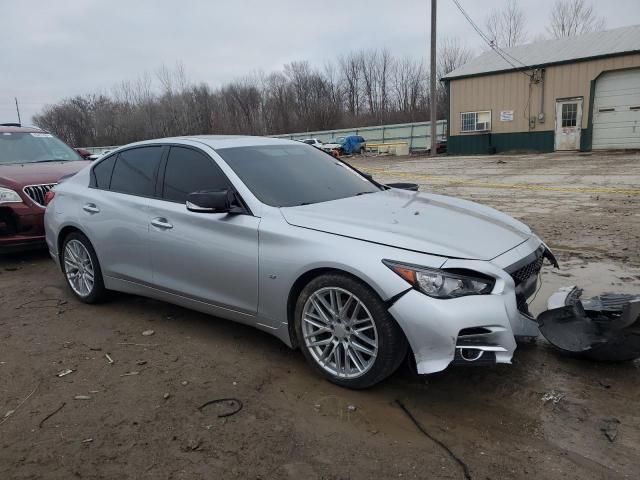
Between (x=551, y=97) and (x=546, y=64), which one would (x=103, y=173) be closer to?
(x=551, y=97)

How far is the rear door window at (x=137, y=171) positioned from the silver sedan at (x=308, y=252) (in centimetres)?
1

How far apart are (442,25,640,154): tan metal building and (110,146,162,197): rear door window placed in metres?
24.3

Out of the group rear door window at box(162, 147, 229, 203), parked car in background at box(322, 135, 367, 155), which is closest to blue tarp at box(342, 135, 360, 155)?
parked car in background at box(322, 135, 367, 155)

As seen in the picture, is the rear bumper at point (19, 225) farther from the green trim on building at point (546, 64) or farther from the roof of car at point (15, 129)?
the green trim on building at point (546, 64)

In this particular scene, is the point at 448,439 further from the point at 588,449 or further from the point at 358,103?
the point at 358,103

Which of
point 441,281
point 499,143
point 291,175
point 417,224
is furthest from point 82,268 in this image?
point 499,143

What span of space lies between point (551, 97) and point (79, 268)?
991 inches

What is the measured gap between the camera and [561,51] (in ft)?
83.6

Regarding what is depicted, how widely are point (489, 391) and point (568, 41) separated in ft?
92.7

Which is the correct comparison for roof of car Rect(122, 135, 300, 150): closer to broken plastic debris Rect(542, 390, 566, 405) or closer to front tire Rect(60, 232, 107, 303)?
front tire Rect(60, 232, 107, 303)

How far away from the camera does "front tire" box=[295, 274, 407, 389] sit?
298 cm

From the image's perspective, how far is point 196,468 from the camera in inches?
100

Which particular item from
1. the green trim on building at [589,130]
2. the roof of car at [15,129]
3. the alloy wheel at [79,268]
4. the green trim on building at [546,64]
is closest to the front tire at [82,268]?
the alloy wheel at [79,268]

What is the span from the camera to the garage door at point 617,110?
2286 cm
